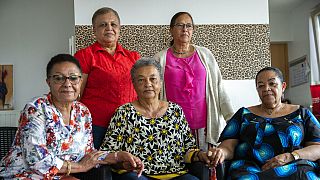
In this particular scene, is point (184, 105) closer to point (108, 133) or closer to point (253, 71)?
point (108, 133)

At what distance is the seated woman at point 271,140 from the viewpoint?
Answer: 255cm

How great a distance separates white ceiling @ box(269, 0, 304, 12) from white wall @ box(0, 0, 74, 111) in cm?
341

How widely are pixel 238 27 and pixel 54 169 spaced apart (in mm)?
2707

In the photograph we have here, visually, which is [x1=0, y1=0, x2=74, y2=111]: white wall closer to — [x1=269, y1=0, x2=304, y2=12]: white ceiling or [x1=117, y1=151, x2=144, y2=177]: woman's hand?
[x1=269, y1=0, x2=304, y2=12]: white ceiling

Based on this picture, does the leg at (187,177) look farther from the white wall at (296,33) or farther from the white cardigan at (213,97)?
the white wall at (296,33)

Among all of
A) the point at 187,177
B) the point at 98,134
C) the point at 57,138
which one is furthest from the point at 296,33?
the point at 57,138

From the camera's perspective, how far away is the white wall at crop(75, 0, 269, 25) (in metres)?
4.19

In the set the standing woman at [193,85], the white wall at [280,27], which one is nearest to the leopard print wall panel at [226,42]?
the standing woman at [193,85]

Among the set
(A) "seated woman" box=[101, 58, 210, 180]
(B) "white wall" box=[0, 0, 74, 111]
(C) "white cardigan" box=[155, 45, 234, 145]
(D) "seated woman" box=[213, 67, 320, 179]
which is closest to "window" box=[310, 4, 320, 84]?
(B) "white wall" box=[0, 0, 74, 111]

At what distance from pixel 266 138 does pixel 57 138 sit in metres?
1.26

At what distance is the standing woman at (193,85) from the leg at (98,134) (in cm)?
54

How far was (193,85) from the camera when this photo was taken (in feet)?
10.5

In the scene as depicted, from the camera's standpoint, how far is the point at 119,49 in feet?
10.2

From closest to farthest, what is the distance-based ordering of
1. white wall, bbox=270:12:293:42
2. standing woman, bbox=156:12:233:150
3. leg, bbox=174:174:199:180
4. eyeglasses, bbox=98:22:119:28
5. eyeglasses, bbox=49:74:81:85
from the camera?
eyeglasses, bbox=49:74:81:85
leg, bbox=174:174:199:180
eyeglasses, bbox=98:22:119:28
standing woman, bbox=156:12:233:150
white wall, bbox=270:12:293:42
